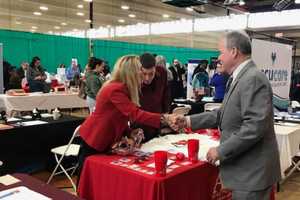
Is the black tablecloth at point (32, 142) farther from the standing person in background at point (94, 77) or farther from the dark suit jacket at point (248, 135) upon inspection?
the dark suit jacket at point (248, 135)

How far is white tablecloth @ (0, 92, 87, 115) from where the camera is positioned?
6363 millimetres

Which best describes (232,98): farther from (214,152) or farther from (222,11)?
(222,11)

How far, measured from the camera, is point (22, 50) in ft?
32.6

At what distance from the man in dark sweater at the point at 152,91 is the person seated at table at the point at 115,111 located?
1.20 feet

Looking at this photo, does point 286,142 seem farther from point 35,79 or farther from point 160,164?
point 35,79

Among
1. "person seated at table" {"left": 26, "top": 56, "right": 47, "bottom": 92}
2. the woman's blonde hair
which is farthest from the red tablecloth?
"person seated at table" {"left": 26, "top": 56, "right": 47, "bottom": 92}

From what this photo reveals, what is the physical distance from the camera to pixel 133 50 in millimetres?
12867

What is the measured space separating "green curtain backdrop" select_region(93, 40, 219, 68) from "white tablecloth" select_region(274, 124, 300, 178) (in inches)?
347

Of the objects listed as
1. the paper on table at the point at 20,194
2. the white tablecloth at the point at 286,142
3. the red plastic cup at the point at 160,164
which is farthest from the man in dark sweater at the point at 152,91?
the paper on table at the point at 20,194

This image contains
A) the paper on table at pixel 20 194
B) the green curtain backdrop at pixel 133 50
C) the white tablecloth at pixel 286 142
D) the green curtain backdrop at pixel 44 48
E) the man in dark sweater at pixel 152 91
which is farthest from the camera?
the green curtain backdrop at pixel 133 50

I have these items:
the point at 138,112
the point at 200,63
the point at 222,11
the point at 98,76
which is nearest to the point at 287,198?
the point at 138,112

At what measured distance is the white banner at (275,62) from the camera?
444 cm

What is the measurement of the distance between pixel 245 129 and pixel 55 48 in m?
9.92

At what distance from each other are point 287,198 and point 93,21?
10.00 m
